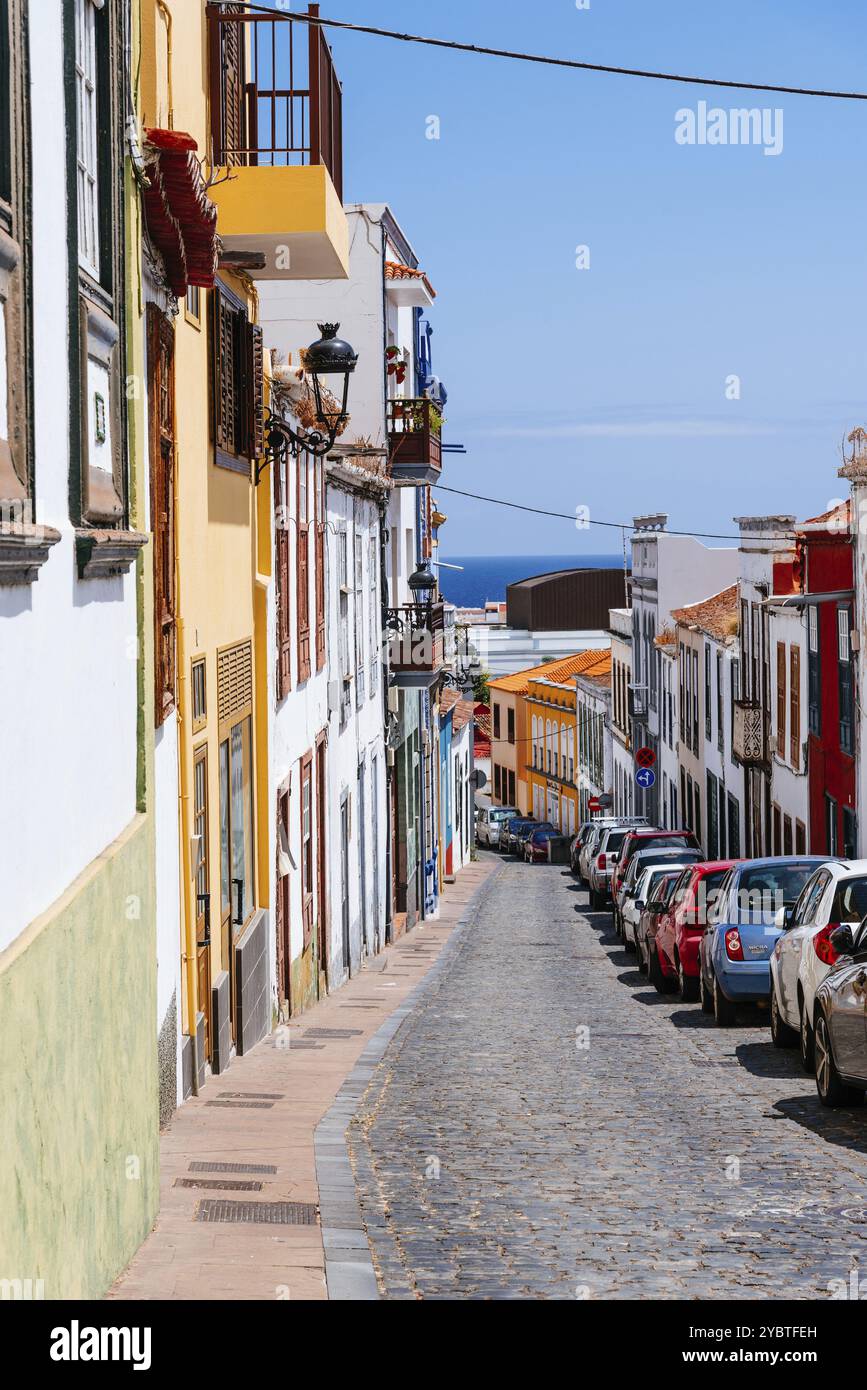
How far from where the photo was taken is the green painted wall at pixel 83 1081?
520 cm

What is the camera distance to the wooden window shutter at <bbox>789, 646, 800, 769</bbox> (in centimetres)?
3250

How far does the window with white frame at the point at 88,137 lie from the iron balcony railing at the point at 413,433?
961 inches

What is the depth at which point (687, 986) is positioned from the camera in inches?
803

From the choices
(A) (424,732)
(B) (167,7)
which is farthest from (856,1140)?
(A) (424,732)

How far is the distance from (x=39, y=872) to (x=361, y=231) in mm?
29316

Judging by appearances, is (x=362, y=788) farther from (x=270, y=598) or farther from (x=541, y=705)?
(x=541, y=705)

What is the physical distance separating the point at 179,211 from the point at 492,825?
201 feet

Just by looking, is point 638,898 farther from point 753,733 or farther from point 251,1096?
point 251,1096

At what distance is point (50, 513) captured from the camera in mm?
6215

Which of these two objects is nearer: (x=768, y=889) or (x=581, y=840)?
(x=768, y=889)

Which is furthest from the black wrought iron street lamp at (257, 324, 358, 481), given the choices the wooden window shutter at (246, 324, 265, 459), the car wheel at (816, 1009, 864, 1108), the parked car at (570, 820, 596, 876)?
the parked car at (570, 820, 596, 876)

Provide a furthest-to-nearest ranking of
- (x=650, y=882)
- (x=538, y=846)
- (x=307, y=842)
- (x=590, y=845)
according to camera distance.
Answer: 1. (x=538, y=846)
2. (x=590, y=845)
3. (x=650, y=882)
4. (x=307, y=842)

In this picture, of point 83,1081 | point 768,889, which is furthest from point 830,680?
point 83,1081

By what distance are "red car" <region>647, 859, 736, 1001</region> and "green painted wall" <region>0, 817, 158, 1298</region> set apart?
12.1 metres
